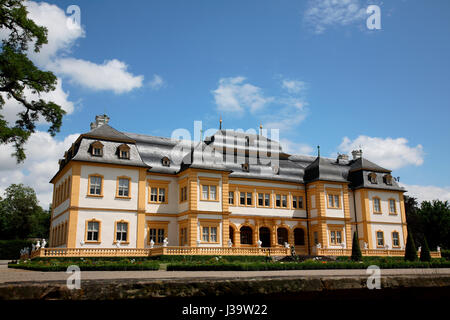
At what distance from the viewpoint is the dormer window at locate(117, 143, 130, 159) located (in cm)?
3462

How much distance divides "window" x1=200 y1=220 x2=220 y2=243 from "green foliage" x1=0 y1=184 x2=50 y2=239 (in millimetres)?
45449

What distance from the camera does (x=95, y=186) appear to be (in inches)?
1297

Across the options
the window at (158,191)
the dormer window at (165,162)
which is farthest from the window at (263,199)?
the dormer window at (165,162)

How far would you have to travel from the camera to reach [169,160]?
38969 millimetres

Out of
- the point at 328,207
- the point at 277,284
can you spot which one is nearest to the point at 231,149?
the point at 328,207

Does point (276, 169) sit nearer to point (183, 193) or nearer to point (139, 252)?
point (183, 193)

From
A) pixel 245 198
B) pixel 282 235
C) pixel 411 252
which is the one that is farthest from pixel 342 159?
pixel 411 252

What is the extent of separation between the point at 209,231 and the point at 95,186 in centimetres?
1058

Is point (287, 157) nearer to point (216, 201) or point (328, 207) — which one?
point (328, 207)

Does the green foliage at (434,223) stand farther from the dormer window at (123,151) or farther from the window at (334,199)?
the dormer window at (123,151)

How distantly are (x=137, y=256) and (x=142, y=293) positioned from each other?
29589 mm

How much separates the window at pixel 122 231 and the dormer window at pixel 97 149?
19.6ft

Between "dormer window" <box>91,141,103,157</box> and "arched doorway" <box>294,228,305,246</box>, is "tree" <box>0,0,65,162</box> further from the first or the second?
"arched doorway" <box>294,228,305,246</box>

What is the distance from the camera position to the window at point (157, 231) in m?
36.5
